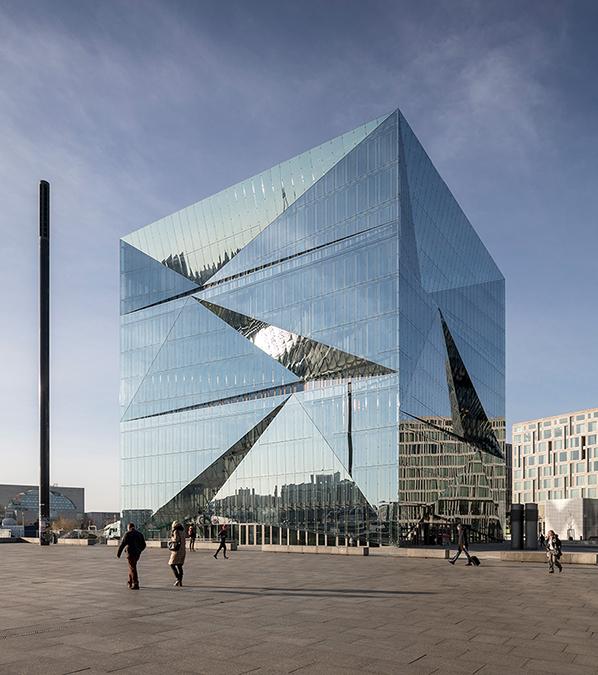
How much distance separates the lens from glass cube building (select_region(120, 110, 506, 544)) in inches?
1964

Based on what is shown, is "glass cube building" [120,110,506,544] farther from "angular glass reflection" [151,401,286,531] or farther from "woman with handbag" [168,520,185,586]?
"woman with handbag" [168,520,185,586]

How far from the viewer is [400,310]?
160 ft

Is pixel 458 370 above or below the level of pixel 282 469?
above

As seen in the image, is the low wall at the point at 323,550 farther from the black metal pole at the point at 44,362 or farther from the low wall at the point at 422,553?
the black metal pole at the point at 44,362

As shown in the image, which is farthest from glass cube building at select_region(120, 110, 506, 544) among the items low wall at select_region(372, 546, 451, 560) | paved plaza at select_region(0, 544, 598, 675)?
paved plaza at select_region(0, 544, 598, 675)

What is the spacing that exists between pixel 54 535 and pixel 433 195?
3622 centimetres

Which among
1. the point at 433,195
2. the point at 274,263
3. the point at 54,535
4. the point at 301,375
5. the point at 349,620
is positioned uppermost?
the point at 433,195

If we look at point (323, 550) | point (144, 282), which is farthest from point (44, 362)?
point (323, 550)

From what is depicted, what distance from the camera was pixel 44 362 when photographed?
51969mm

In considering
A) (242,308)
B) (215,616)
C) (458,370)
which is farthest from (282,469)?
(215,616)

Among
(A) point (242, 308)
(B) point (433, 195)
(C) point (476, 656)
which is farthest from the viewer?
(A) point (242, 308)

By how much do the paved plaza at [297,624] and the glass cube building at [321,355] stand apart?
26.1 m

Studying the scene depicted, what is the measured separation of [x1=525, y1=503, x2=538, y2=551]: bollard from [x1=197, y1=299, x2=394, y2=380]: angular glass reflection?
11.7 metres

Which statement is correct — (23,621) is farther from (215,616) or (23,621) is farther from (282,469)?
(282,469)
